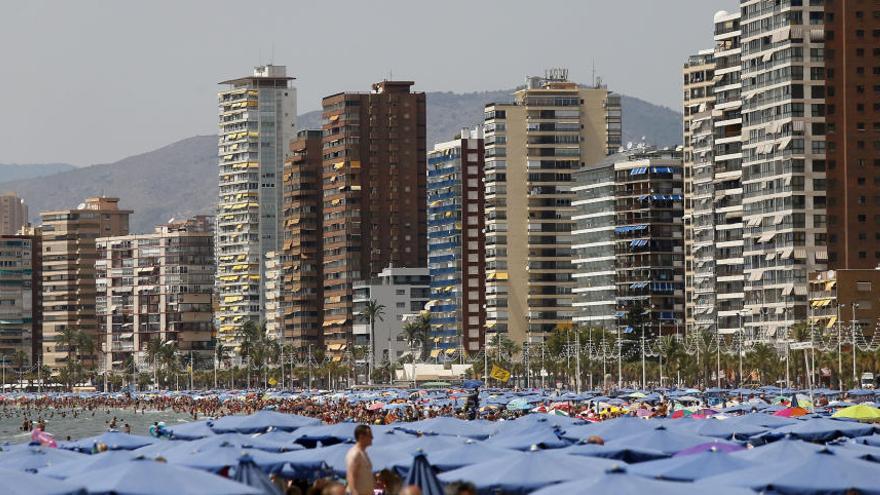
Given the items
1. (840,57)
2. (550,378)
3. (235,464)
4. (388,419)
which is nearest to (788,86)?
(840,57)

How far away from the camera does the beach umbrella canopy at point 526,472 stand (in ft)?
91.3

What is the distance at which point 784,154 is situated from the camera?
5950 inches

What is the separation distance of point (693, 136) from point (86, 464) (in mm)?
149797

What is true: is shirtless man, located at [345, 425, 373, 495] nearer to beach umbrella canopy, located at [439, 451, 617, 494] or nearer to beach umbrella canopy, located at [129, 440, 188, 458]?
beach umbrella canopy, located at [439, 451, 617, 494]

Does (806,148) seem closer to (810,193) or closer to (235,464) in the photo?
(810,193)

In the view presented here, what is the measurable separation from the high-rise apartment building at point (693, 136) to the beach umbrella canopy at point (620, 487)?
150076 mm

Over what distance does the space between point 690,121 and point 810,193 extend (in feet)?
98.7

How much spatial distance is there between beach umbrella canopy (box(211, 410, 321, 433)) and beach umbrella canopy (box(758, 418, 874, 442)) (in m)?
11.2

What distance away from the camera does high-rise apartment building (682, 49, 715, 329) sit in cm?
17350

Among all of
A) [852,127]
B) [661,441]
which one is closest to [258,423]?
[661,441]

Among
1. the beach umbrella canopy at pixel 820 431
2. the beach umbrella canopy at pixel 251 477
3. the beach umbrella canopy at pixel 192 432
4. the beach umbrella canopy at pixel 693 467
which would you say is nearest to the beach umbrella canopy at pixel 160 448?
the beach umbrella canopy at pixel 192 432

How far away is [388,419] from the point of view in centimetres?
6994

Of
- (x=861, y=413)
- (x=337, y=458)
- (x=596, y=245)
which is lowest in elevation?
(x=861, y=413)

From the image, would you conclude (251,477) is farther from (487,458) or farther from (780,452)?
(780,452)
